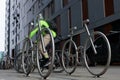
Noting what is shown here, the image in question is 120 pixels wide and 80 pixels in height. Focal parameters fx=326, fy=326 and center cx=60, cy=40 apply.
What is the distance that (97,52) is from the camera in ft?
23.7

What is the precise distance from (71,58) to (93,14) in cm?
1709

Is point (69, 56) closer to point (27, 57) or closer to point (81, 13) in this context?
point (27, 57)

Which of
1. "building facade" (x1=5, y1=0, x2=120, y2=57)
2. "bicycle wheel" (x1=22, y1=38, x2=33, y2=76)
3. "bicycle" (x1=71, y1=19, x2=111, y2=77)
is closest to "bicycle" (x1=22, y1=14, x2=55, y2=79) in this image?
"bicycle wheel" (x1=22, y1=38, x2=33, y2=76)

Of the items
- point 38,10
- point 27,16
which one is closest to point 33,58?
point 38,10

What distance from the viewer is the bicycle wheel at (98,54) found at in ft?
22.5

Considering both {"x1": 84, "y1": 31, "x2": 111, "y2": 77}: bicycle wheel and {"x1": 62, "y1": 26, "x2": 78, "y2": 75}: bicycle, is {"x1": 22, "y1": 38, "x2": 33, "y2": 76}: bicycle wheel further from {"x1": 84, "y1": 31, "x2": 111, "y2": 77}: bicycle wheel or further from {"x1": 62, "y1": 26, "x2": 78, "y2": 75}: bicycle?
{"x1": 84, "y1": 31, "x2": 111, "y2": 77}: bicycle wheel

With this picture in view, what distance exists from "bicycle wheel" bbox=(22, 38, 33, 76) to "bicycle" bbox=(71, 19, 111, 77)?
1.46 meters

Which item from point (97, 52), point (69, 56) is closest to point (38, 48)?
point (97, 52)

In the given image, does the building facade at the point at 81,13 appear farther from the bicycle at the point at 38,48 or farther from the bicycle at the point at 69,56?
the bicycle at the point at 38,48

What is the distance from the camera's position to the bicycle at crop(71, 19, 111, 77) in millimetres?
6898

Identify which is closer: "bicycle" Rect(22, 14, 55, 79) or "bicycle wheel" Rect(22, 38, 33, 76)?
"bicycle" Rect(22, 14, 55, 79)

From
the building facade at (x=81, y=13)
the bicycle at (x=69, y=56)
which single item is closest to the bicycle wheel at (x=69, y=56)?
the bicycle at (x=69, y=56)

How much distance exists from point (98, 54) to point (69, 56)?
192cm

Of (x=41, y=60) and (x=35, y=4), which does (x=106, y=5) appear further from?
(x=35, y=4)
